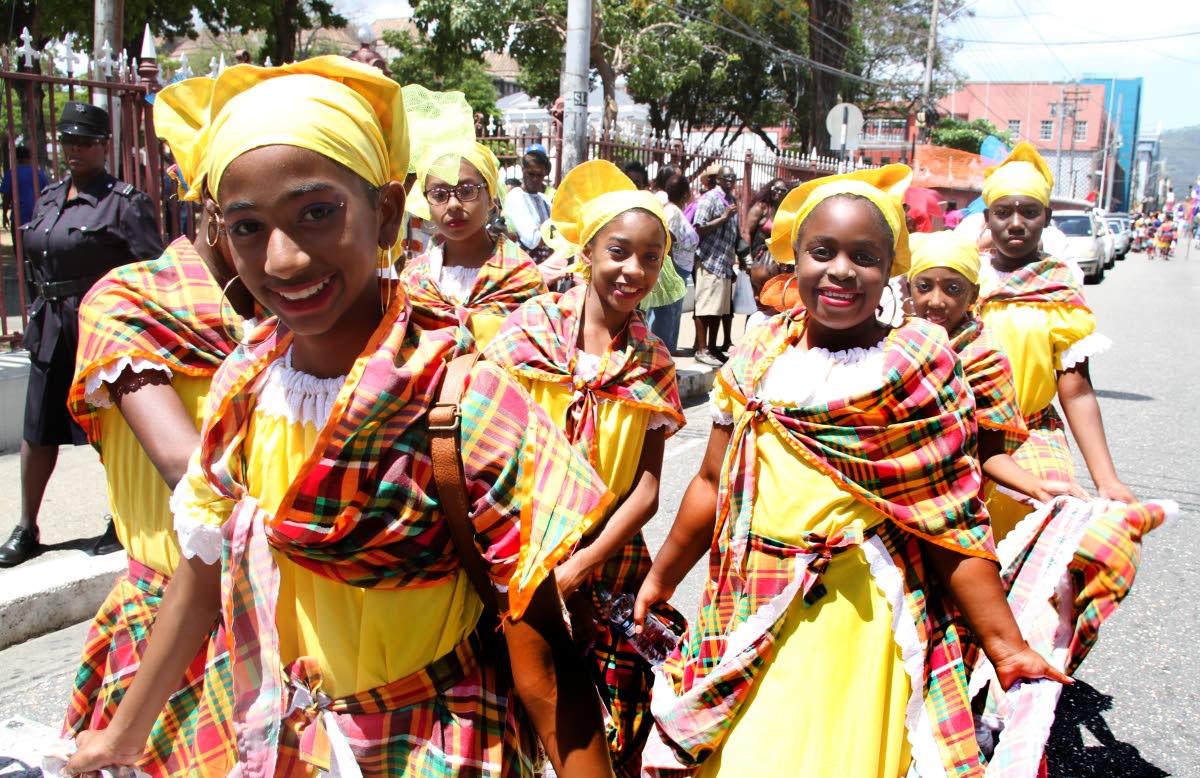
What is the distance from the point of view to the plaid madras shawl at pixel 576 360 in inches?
134

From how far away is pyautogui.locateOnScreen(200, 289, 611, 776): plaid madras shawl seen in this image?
165 cm

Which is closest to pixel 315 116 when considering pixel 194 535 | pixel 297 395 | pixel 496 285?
pixel 297 395

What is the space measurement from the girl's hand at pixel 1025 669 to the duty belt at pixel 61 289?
4.67 m

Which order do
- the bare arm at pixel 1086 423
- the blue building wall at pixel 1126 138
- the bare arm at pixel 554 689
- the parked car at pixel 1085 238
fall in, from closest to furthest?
the bare arm at pixel 554 689, the bare arm at pixel 1086 423, the parked car at pixel 1085 238, the blue building wall at pixel 1126 138

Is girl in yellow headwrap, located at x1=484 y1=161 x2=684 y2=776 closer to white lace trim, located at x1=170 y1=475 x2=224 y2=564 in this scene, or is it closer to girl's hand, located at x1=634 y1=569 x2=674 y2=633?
girl's hand, located at x1=634 y1=569 x2=674 y2=633

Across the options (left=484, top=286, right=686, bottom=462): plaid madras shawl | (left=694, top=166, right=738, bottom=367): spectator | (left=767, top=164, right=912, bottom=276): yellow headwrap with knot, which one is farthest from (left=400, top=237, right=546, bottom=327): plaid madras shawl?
(left=694, top=166, right=738, bottom=367): spectator

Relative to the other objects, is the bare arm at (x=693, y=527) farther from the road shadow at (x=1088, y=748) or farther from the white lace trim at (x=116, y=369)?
the road shadow at (x=1088, y=748)

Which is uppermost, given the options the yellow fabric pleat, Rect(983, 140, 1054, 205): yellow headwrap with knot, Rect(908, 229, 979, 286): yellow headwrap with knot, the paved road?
Rect(983, 140, 1054, 205): yellow headwrap with knot

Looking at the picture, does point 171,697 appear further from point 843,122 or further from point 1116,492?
point 843,122

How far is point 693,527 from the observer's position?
2789 millimetres

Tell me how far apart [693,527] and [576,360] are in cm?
93

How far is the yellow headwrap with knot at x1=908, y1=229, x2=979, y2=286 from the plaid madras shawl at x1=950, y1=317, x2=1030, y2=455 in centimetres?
32

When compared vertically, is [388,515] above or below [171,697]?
above

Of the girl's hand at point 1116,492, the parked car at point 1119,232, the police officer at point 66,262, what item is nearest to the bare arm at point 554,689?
the girl's hand at point 1116,492
